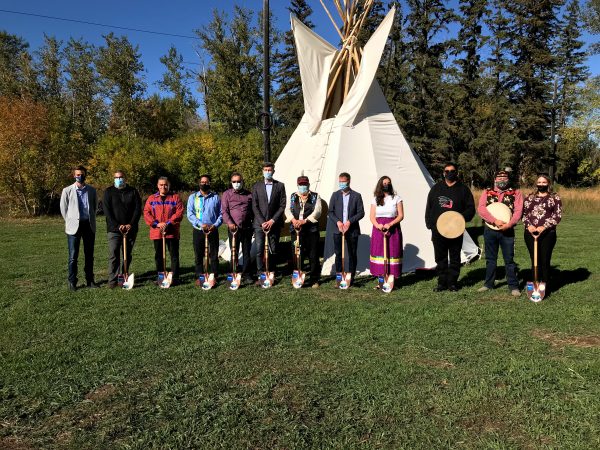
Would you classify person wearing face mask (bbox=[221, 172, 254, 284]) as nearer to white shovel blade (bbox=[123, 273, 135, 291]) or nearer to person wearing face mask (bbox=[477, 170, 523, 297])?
white shovel blade (bbox=[123, 273, 135, 291])

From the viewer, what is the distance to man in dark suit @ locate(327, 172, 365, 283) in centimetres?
641

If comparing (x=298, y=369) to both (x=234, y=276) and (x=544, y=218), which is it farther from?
(x=544, y=218)

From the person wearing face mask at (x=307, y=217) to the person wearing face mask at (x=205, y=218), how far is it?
1022 mm

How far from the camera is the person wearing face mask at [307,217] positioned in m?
6.57

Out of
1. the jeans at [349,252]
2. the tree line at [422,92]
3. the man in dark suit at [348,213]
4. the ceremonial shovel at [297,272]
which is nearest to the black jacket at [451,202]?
the man in dark suit at [348,213]

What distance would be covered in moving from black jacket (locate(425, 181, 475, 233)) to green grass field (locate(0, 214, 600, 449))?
3.34 feet

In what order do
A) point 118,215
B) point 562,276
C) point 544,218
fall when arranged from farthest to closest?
point 562,276
point 118,215
point 544,218

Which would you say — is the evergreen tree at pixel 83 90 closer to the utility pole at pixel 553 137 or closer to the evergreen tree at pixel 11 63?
the evergreen tree at pixel 11 63

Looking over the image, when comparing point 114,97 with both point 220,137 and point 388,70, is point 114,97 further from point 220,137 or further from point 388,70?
point 388,70

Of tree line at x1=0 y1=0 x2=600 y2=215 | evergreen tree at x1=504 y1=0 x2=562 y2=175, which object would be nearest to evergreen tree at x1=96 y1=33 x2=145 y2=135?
tree line at x1=0 y1=0 x2=600 y2=215

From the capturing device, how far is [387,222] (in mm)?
6395

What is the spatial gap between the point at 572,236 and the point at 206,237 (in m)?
10.4

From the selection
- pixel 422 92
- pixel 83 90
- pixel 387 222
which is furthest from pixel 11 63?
pixel 387 222

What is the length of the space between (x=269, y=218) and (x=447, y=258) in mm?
2487
